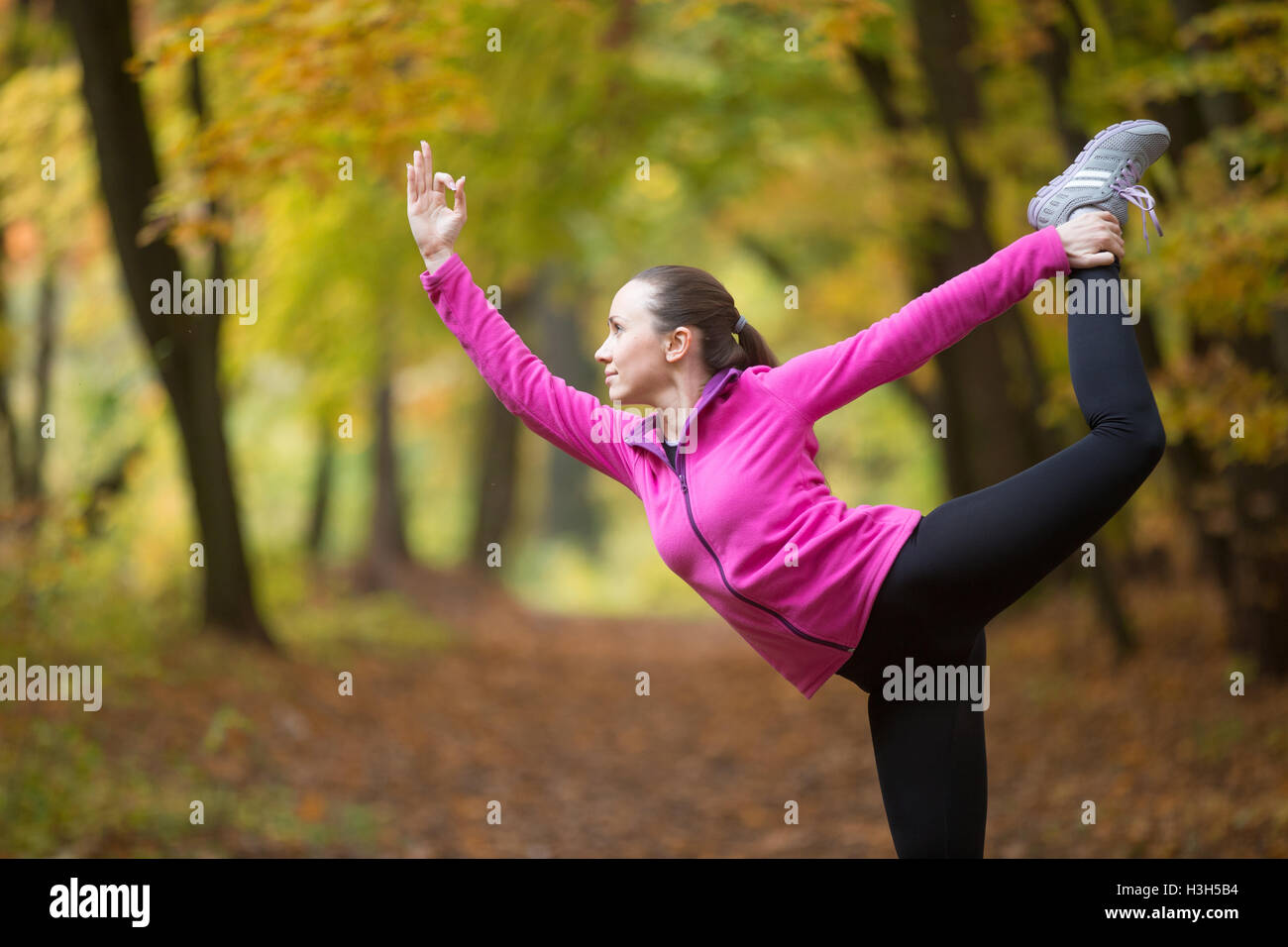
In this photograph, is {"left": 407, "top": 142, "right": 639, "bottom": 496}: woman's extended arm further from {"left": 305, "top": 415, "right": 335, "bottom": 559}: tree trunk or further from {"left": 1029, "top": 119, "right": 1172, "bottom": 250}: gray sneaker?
{"left": 305, "top": 415, "right": 335, "bottom": 559}: tree trunk

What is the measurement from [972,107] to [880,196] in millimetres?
1521

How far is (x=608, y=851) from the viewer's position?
7.49m

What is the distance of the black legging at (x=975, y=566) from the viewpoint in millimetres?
2487

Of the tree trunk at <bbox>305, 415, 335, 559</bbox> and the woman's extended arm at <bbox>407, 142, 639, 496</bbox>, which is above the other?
the tree trunk at <bbox>305, 415, 335, 559</bbox>

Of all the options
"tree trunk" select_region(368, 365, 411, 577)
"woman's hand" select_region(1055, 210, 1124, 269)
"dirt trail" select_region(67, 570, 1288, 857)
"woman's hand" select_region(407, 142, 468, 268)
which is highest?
"tree trunk" select_region(368, 365, 411, 577)

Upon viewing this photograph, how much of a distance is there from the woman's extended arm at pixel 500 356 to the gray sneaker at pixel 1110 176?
46.4 inches

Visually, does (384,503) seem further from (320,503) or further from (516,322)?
(516,322)

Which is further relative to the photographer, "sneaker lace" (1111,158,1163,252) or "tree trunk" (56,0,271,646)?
"tree trunk" (56,0,271,646)

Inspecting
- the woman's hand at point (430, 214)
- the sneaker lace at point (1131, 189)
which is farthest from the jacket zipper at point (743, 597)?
the sneaker lace at point (1131, 189)

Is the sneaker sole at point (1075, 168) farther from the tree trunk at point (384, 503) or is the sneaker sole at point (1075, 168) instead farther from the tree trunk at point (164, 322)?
the tree trunk at point (384, 503)

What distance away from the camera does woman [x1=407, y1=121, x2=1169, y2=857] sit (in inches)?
99.7

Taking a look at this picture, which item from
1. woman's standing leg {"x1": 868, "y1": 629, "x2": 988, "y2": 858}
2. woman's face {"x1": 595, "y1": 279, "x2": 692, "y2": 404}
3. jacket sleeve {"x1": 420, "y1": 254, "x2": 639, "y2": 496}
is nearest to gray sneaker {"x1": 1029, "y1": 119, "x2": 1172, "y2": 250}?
woman's face {"x1": 595, "y1": 279, "x2": 692, "y2": 404}

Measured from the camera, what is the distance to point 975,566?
260 centimetres

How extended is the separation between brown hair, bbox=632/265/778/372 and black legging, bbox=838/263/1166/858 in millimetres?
668
